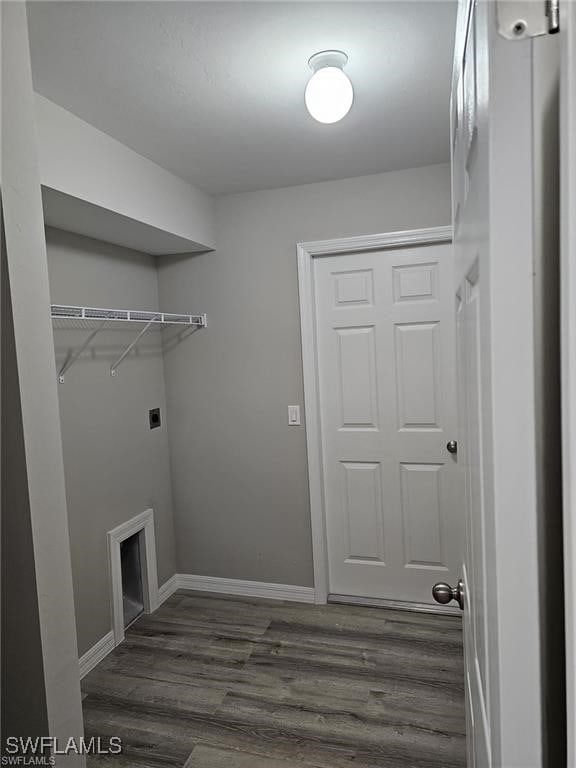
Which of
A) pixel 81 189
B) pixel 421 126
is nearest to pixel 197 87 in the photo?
pixel 81 189

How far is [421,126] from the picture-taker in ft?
7.07

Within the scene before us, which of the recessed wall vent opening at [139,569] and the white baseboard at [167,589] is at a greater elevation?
the recessed wall vent opening at [139,569]

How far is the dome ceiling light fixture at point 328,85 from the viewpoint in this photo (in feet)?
5.16

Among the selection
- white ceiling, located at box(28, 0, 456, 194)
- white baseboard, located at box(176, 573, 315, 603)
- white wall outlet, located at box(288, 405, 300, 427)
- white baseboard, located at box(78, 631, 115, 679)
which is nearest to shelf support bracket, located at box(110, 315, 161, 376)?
white ceiling, located at box(28, 0, 456, 194)

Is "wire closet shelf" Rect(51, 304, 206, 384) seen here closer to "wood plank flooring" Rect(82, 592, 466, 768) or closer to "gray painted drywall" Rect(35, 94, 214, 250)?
"gray painted drywall" Rect(35, 94, 214, 250)

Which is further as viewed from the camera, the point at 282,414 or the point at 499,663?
the point at 282,414

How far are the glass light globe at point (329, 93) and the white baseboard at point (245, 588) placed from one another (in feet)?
8.17

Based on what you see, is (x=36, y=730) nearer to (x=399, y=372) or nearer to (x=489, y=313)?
(x=489, y=313)

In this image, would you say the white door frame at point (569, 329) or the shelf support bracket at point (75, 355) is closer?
the white door frame at point (569, 329)

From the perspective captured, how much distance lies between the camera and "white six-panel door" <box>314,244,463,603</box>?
276 cm

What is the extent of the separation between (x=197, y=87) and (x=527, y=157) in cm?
161

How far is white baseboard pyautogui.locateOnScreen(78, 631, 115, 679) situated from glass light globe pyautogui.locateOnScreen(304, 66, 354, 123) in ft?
8.29

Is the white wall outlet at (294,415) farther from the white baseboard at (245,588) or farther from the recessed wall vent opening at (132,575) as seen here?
the recessed wall vent opening at (132,575)

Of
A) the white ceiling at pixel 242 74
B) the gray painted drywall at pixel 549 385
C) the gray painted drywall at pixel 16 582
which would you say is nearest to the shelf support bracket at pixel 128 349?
the white ceiling at pixel 242 74
